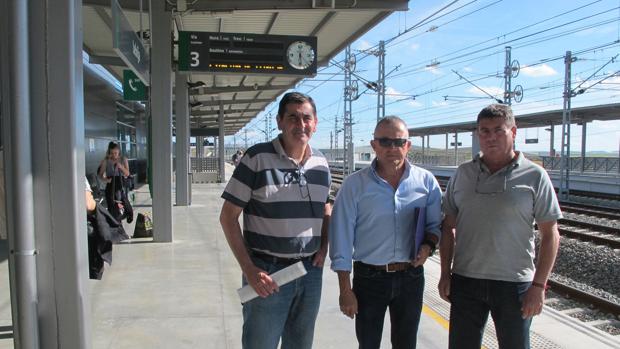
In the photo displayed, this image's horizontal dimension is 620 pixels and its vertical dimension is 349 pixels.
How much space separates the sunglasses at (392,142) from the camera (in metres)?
2.84

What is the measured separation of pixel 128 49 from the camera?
550cm

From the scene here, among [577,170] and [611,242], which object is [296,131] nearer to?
[611,242]

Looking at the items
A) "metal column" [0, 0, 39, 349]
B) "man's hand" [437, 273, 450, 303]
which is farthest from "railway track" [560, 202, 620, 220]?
"metal column" [0, 0, 39, 349]

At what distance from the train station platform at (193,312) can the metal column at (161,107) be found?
93cm

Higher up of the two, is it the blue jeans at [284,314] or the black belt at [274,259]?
the black belt at [274,259]

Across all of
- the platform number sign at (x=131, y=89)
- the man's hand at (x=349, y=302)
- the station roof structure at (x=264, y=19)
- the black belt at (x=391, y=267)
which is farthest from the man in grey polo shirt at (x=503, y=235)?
the platform number sign at (x=131, y=89)

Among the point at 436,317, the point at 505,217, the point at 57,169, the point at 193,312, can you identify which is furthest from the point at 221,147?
the point at 57,169

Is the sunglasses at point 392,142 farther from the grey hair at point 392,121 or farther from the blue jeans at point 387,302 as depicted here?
the blue jeans at point 387,302

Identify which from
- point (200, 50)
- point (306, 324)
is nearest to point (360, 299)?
point (306, 324)

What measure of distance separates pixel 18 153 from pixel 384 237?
6.03 ft

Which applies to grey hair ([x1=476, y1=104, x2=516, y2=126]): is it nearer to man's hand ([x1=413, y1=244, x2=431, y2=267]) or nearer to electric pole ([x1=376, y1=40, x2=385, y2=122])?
man's hand ([x1=413, y1=244, x2=431, y2=267])

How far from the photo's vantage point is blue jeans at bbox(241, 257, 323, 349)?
2.69 m

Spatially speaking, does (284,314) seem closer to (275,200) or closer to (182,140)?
(275,200)

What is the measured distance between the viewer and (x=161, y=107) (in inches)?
312
